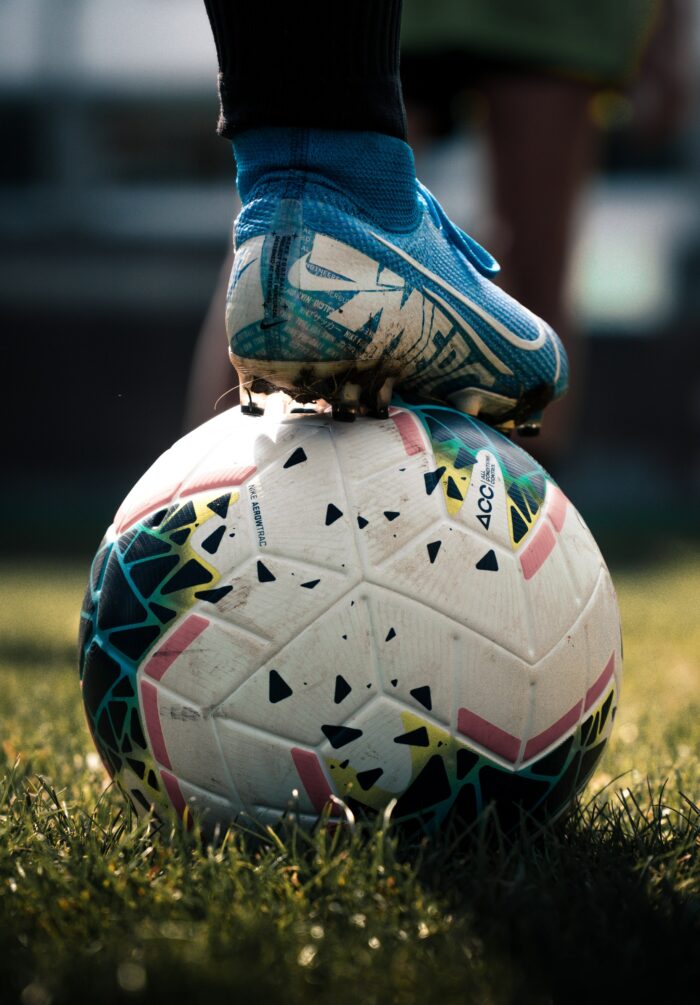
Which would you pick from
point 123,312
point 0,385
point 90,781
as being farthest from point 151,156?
point 90,781

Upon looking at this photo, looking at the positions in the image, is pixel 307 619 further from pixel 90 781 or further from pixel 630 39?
pixel 630 39

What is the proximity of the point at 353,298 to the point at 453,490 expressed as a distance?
0.96 ft

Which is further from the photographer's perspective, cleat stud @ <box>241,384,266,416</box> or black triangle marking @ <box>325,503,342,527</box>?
cleat stud @ <box>241,384,266,416</box>

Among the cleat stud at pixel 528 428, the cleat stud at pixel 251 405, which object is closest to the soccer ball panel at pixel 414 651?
the cleat stud at pixel 251 405

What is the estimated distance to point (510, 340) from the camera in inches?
69.0

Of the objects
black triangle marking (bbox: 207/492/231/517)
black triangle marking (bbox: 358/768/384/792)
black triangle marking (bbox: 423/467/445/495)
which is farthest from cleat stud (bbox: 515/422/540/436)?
black triangle marking (bbox: 358/768/384/792)

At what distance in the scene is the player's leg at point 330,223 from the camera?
61.9 inches

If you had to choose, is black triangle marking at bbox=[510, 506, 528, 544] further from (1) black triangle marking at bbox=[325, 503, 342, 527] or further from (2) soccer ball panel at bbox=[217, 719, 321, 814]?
(2) soccer ball panel at bbox=[217, 719, 321, 814]

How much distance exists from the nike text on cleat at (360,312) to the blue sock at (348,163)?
19 mm

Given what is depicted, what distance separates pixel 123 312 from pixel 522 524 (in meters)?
11.2

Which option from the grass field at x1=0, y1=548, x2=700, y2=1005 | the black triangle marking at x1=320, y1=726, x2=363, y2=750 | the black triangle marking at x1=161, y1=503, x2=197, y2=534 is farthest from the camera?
the black triangle marking at x1=161, y1=503, x2=197, y2=534

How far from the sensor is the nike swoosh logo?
5.38 feet

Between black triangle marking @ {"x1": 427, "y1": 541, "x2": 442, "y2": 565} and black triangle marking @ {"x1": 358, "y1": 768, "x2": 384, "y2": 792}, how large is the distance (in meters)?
0.28

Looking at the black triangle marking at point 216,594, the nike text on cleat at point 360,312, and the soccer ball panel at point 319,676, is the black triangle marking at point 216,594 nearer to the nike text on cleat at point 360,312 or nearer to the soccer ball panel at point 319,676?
the soccer ball panel at point 319,676
